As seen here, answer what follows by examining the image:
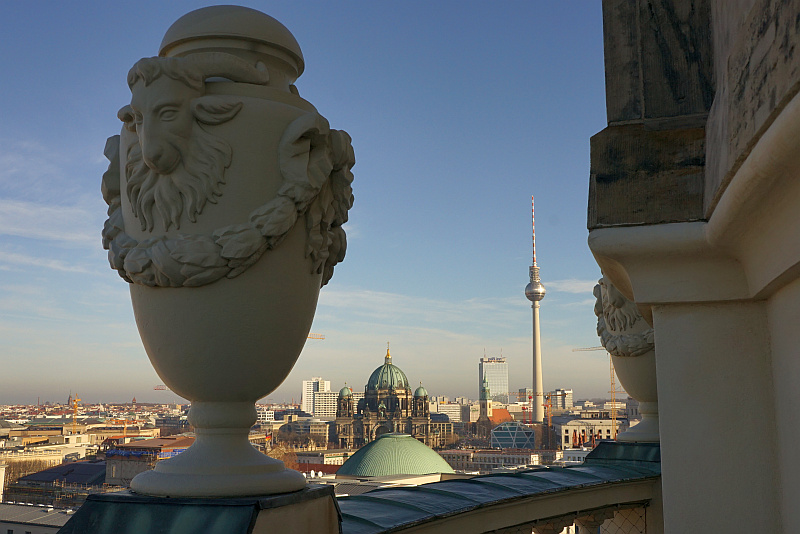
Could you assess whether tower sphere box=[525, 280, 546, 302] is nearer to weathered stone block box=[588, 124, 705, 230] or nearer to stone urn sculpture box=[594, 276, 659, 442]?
stone urn sculpture box=[594, 276, 659, 442]

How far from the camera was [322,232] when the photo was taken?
103 inches

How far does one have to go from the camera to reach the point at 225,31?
2.61 m

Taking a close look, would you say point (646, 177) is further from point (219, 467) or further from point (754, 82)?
point (219, 467)

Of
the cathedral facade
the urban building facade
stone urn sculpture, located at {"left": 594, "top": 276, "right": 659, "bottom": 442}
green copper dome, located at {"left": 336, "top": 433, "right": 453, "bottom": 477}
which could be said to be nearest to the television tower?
the cathedral facade

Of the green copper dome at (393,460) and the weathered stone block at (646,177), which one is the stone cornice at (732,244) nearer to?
the weathered stone block at (646,177)

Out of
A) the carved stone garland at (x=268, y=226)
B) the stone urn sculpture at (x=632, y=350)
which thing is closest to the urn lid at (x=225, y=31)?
the carved stone garland at (x=268, y=226)

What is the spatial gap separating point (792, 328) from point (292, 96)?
1682mm

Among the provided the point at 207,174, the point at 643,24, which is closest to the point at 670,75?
the point at 643,24

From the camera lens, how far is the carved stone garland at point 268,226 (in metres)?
2.37

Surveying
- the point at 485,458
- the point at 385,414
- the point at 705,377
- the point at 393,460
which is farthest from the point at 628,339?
the point at 385,414

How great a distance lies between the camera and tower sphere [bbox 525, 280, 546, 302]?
5586 inches

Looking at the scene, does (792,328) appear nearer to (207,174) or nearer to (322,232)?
(322,232)

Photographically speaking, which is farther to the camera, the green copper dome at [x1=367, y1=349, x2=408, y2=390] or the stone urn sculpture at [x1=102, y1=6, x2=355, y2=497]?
the green copper dome at [x1=367, y1=349, x2=408, y2=390]

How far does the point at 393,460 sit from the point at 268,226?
215 feet
